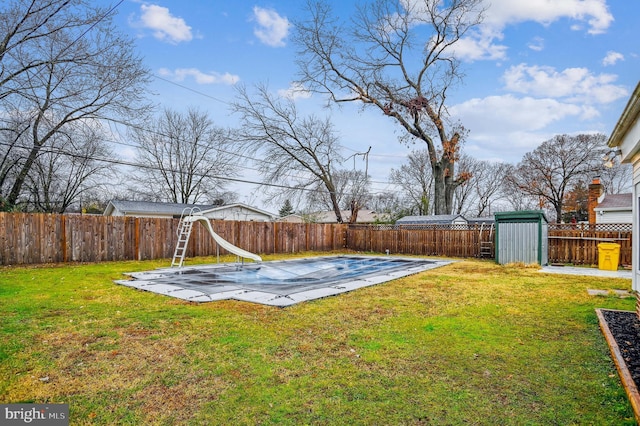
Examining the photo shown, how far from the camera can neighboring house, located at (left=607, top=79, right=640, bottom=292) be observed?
378cm

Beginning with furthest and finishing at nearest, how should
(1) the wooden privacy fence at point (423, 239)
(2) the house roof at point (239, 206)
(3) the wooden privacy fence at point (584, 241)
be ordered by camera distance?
1. (2) the house roof at point (239, 206)
2. (1) the wooden privacy fence at point (423, 239)
3. (3) the wooden privacy fence at point (584, 241)

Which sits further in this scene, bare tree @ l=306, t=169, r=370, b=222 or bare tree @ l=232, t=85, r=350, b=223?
bare tree @ l=306, t=169, r=370, b=222

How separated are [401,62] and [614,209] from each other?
13.8 m

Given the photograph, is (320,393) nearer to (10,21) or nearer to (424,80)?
(10,21)

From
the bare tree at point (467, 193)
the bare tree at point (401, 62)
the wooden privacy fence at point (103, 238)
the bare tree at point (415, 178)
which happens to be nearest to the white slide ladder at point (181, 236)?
the wooden privacy fence at point (103, 238)

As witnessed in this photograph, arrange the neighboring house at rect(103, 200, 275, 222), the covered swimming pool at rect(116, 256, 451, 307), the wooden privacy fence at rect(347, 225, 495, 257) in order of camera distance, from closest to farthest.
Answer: the covered swimming pool at rect(116, 256, 451, 307) → the wooden privacy fence at rect(347, 225, 495, 257) → the neighboring house at rect(103, 200, 275, 222)

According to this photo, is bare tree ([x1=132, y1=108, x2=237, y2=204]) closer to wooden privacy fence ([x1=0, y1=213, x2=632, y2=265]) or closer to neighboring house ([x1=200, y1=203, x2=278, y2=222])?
neighboring house ([x1=200, y1=203, x2=278, y2=222])

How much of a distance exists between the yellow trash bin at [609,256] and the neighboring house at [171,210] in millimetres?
15948

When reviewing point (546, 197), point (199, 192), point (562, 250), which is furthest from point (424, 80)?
point (199, 192)

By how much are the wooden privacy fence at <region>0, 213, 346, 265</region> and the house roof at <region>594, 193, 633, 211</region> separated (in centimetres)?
1769

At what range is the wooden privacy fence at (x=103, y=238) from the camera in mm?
9047

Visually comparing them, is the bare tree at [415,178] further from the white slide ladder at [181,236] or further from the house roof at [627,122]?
the house roof at [627,122]

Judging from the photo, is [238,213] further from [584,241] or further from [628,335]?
[628,335]

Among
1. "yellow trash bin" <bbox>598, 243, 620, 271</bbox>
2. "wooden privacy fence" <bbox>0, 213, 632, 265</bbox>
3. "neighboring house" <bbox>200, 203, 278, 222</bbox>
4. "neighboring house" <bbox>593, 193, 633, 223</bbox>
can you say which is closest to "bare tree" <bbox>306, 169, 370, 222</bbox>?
"neighboring house" <bbox>200, 203, 278, 222</bbox>
